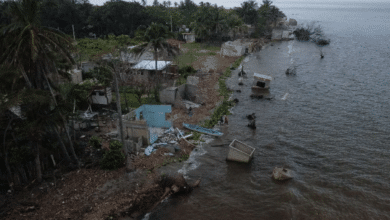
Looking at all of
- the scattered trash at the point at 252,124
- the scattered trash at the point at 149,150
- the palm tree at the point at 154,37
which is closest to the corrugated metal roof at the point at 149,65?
the palm tree at the point at 154,37

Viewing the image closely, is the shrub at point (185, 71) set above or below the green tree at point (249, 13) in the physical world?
below

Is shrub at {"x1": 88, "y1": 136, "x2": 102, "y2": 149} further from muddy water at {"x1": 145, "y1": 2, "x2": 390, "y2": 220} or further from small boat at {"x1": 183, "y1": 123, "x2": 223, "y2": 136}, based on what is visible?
small boat at {"x1": 183, "y1": 123, "x2": 223, "y2": 136}

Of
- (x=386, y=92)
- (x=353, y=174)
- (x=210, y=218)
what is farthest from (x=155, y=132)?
(x=386, y=92)

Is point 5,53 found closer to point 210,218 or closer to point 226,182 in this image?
point 210,218

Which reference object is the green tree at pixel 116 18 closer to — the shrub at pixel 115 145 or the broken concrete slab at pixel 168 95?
the broken concrete slab at pixel 168 95

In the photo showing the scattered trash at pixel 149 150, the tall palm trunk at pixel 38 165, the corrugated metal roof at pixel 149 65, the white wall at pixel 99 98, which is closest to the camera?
the tall palm trunk at pixel 38 165

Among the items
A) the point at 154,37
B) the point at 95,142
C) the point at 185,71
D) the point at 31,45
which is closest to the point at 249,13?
the point at 185,71
